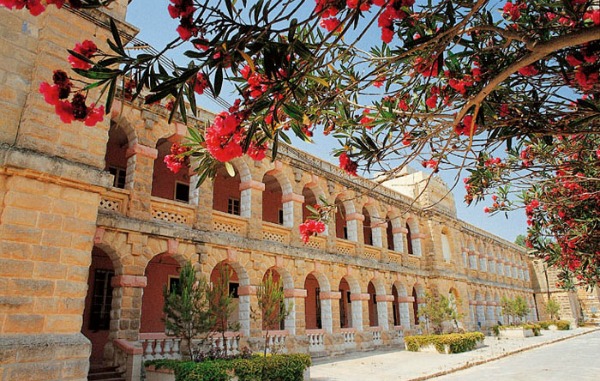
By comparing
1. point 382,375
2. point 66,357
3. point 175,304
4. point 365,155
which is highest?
point 365,155

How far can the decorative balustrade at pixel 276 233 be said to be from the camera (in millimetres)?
13062

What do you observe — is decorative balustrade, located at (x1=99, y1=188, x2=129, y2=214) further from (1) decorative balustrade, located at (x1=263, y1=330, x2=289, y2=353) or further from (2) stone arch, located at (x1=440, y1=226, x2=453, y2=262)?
(2) stone arch, located at (x1=440, y1=226, x2=453, y2=262)

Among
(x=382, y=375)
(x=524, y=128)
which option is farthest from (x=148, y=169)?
(x=524, y=128)

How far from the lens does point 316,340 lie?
13.8 metres

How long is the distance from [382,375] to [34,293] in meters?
8.72

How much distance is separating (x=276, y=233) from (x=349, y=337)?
212 inches

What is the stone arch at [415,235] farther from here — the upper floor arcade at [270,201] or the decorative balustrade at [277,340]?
the decorative balustrade at [277,340]

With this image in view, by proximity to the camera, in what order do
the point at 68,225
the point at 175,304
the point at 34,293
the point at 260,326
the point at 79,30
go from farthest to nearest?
the point at 260,326, the point at 175,304, the point at 79,30, the point at 68,225, the point at 34,293

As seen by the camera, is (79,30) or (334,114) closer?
(334,114)

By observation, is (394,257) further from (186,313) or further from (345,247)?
(186,313)

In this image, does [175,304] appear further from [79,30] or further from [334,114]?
[334,114]

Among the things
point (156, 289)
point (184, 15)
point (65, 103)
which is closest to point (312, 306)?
point (156, 289)

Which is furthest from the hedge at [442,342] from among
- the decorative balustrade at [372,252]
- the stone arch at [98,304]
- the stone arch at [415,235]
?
the stone arch at [98,304]

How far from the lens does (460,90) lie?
3.22 m
